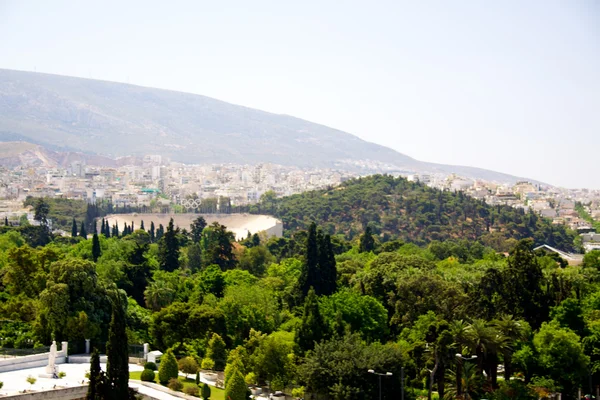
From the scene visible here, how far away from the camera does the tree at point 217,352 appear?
110 ft

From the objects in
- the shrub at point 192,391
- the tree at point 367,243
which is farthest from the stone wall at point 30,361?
the tree at point 367,243

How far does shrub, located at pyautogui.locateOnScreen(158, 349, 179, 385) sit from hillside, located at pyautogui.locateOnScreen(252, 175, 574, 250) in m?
70.2

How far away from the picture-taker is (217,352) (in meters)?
33.8

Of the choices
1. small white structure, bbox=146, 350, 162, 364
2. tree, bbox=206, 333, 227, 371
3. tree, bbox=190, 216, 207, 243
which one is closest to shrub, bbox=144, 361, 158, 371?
small white structure, bbox=146, 350, 162, 364

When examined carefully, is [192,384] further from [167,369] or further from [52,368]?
[52,368]

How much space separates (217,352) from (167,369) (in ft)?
12.8

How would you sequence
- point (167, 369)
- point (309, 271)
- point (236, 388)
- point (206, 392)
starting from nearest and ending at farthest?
1. point (236, 388)
2. point (206, 392)
3. point (167, 369)
4. point (309, 271)

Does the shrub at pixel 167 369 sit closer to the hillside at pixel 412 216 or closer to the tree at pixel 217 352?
the tree at pixel 217 352

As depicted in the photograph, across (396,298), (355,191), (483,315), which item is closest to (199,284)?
(396,298)

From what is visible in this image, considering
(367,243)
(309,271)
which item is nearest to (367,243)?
(367,243)

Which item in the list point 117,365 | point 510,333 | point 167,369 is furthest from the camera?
point 510,333

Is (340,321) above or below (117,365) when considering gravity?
above

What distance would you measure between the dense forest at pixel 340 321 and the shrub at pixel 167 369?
0.05 meters

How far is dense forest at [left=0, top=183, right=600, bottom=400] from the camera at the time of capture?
98.4ft
